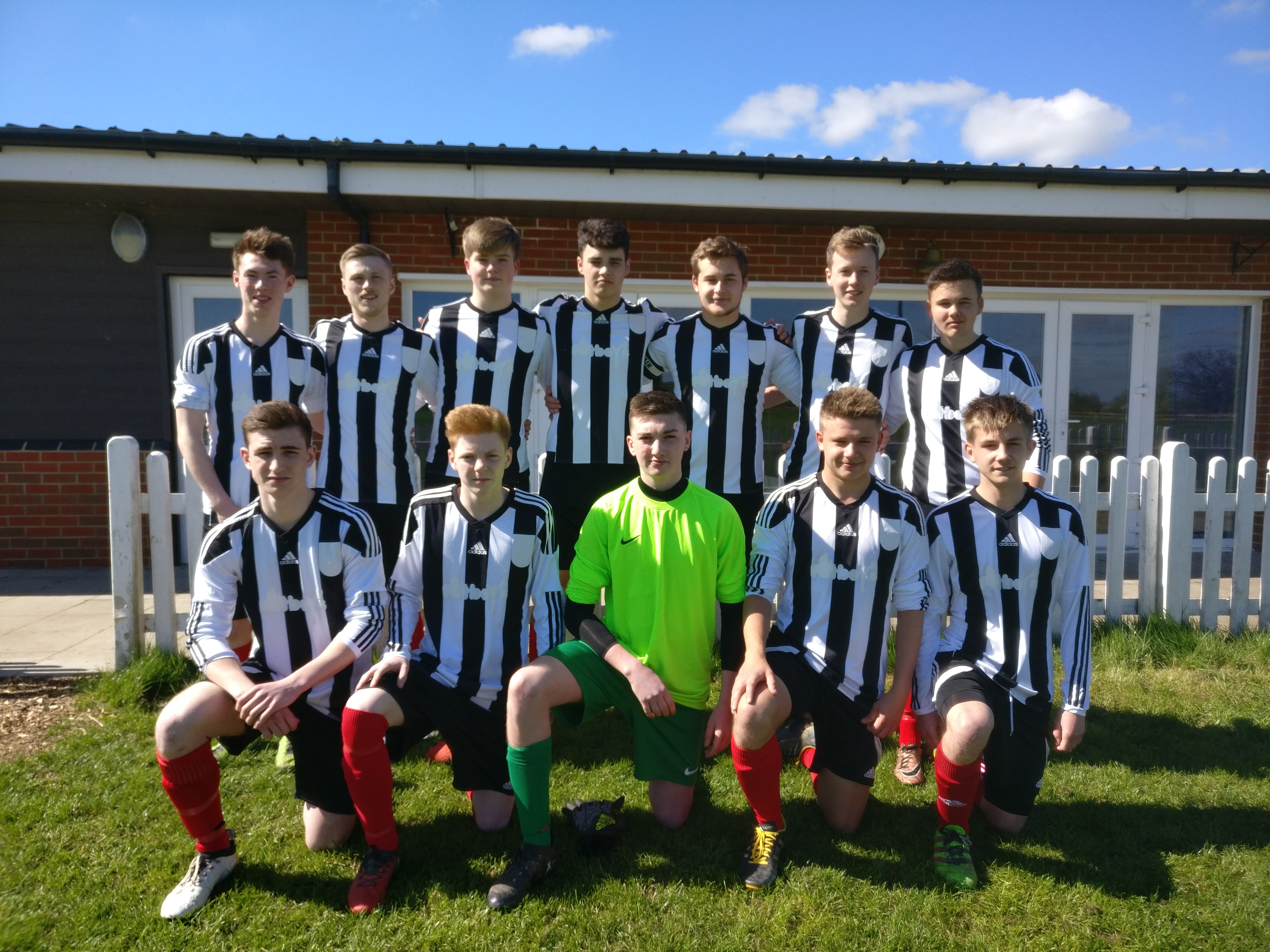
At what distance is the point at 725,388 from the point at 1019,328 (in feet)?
16.0

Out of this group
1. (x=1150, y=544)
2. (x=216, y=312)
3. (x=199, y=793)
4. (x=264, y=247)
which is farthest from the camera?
(x=216, y=312)

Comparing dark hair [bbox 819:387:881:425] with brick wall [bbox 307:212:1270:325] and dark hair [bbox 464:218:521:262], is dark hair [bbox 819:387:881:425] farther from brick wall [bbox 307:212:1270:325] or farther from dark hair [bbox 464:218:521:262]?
brick wall [bbox 307:212:1270:325]

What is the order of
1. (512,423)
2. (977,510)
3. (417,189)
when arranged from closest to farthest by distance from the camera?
(977,510) → (512,423) → (417,189)

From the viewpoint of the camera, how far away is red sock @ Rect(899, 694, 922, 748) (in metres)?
3.05

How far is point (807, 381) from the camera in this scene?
3463 mm

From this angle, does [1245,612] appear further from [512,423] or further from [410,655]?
[410,655]

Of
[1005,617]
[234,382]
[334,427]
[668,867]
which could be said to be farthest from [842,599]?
[234,382]

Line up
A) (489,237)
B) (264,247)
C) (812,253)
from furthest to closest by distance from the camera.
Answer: (812,253), (489,237), (264,247)

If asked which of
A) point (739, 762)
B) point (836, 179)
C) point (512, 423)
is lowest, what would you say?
point (739, 762)

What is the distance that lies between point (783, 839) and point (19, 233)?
7.29 metres

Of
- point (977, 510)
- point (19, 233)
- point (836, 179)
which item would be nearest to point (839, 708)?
point (977, 510)

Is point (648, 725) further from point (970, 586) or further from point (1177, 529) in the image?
point (1177, 529)

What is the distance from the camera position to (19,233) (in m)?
6.11

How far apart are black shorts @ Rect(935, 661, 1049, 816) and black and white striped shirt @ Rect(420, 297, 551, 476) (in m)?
1.96
